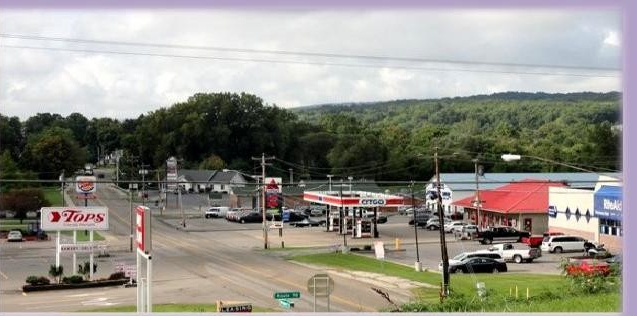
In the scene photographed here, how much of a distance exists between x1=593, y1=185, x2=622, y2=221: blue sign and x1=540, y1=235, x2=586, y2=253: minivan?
4.17 ft

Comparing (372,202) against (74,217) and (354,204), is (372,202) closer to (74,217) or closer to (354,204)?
(354,204)

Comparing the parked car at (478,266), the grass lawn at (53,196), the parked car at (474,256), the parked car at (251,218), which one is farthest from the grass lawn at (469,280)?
the grass lawn at (53,196)

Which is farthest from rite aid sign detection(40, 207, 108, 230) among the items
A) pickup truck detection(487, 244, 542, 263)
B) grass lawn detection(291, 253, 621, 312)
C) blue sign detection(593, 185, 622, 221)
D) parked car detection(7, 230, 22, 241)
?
blue sign detection(593, 185, 622, 221)

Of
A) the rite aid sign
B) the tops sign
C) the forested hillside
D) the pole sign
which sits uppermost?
the forested hillside

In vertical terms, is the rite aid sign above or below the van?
above

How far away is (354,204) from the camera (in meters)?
29.7

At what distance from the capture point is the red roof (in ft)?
109

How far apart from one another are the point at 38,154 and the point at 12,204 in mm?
13592

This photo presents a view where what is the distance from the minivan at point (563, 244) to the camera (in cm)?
2634

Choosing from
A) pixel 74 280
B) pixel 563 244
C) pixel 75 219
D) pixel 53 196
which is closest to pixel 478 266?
pixel 563 244

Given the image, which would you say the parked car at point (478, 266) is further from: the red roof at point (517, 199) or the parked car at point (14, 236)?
the parked car at point (14, 236)

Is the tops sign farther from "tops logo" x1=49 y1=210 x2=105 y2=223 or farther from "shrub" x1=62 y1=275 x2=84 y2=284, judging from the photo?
"shrub" x1=62 y1=275 x2=84 y2=284

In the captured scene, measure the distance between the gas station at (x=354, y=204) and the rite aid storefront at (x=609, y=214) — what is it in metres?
8.80

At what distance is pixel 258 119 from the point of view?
27.5 m
